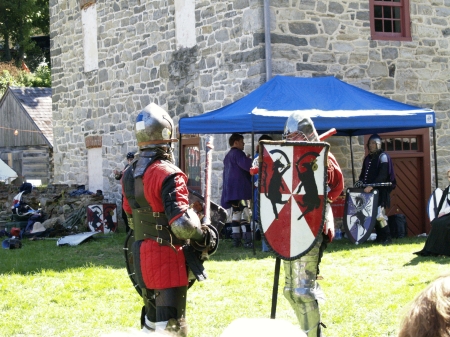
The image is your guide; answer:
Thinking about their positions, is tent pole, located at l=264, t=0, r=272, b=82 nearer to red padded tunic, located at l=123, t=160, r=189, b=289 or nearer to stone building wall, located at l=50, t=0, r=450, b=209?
stone building wall, located at l=50, t=0, r=450, b=209

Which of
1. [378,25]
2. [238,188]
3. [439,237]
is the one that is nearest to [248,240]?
[238,188]

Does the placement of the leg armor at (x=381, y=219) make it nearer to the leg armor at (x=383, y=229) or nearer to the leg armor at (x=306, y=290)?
the leg armor at (x=383, y=229)

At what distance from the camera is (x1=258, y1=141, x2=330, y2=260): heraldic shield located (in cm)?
481

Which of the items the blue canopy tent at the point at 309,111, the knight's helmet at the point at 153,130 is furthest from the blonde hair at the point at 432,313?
the blue canopy tent at the point at 309,111

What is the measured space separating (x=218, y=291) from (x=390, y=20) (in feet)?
23.7

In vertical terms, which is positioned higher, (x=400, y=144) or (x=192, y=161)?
(x=400, y=144)

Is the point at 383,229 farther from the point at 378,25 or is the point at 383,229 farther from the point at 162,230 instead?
the point at 162,230

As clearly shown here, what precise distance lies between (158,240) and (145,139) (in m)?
0.64

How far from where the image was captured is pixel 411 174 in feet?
43.4

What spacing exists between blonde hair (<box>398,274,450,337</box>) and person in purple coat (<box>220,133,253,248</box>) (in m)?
8.97

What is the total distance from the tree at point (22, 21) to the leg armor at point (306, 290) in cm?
3474

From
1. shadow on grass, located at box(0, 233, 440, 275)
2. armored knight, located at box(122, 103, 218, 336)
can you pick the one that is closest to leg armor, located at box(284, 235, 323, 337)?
armored knight, located at box(122, 103, 218, 336)

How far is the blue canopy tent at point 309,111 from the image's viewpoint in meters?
10.1

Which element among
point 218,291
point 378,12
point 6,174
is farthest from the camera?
point 6,174
